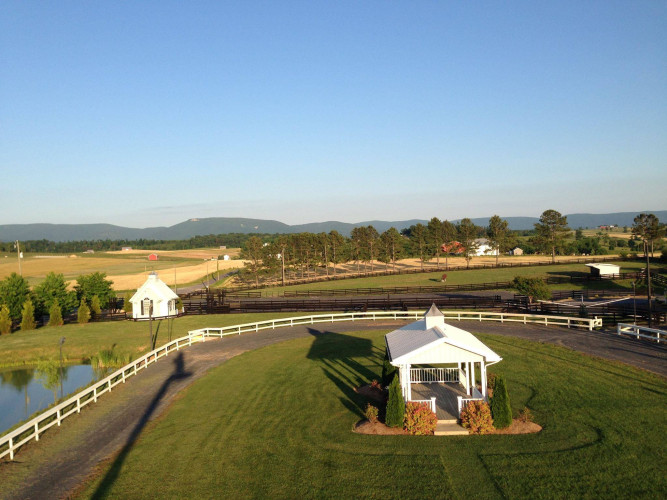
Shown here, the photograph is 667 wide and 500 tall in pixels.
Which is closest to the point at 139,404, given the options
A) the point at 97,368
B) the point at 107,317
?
the point at 97,368

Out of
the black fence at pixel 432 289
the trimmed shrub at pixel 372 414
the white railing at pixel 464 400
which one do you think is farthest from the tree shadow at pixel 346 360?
the black fence at pixel 432 289

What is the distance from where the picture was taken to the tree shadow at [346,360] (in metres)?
22.1

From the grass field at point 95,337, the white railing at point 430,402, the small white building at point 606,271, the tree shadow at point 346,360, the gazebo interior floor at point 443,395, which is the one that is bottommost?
the grass field at point 95,337

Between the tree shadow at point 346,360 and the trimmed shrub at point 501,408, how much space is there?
5.43m

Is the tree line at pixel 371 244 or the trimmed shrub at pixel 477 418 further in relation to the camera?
the tree line at pixel 371 244

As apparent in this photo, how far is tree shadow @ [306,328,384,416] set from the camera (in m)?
22.1

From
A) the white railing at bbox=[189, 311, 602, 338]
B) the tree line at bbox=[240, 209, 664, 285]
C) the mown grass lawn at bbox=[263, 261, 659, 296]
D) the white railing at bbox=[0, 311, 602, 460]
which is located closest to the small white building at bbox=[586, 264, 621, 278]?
the mown grass lawn at bbox=[263, 261, 659, 296]

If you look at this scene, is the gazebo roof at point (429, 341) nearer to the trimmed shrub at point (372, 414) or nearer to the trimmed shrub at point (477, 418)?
the trimmed shrub at point (372, 414)

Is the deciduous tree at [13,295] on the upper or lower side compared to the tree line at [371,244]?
lower

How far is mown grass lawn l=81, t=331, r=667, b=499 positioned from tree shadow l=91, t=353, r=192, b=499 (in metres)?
0.08

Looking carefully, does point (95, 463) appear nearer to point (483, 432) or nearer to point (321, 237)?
point (483, 432)

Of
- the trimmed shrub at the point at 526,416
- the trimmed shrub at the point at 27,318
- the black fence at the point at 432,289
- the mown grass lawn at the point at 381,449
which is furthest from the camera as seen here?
the black fence at the point at 432,289

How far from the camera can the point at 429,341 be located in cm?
1953

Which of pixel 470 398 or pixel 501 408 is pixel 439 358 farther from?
pixel 501 408
